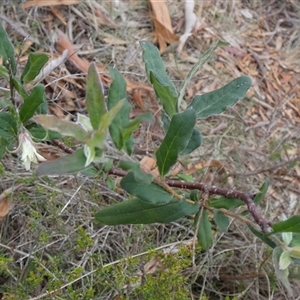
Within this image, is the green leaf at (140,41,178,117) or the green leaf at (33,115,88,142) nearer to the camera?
the green leaf at (33,115,88,142)

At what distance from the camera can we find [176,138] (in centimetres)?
96

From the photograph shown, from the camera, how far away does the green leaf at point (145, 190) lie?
0.91 meters

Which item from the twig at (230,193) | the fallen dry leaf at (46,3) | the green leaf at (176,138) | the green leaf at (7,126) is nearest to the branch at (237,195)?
the twig at (230,193)

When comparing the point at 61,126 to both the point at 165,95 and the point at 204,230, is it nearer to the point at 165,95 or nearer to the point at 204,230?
the point at 165,95

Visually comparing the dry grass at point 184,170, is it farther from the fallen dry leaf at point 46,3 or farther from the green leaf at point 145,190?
the green leaf at point 145,190

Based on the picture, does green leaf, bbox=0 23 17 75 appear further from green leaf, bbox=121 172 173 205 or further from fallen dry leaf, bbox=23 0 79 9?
fallen dry leaf, bbox=23 0 79 9

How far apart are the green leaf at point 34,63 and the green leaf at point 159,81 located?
0.66 ft

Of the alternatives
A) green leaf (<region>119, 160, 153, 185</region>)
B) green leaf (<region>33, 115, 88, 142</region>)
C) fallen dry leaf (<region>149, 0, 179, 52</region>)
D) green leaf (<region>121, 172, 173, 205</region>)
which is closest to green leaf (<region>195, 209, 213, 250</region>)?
green leaf (<region>121, 172, 173, 205</region>)

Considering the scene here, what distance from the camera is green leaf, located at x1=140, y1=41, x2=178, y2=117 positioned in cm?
103

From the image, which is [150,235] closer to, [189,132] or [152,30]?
[189,132]

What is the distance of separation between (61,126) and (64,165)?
55 millimetres

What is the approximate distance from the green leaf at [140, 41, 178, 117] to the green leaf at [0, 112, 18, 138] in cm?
28

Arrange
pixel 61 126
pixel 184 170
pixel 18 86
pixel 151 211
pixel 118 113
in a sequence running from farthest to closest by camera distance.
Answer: pixel 184 170
pixel 151 211
pixel 18 86
pixel 118 113
pixel 61 126

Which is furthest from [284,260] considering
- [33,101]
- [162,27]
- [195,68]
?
[162,27]
